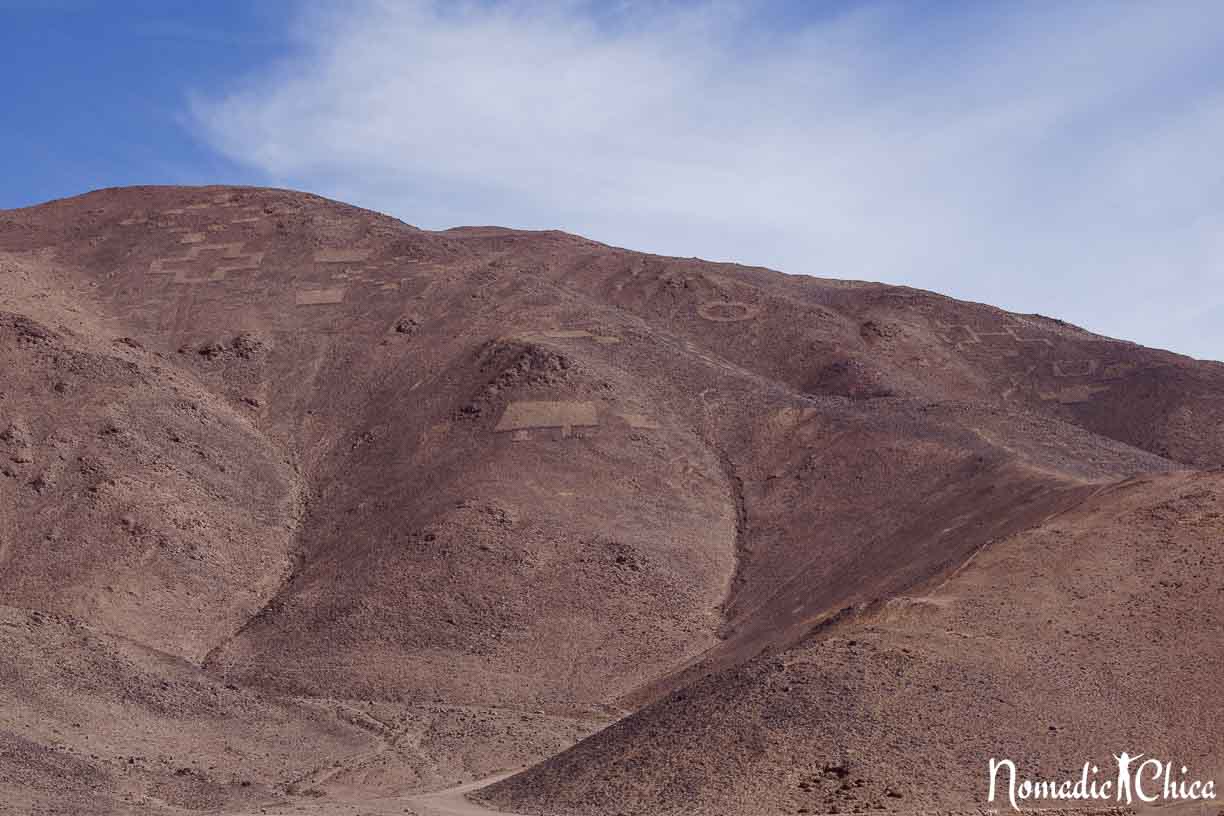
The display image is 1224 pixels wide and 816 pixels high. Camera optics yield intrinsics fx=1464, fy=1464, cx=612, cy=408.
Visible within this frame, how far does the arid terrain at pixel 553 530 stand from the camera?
77.9 feet

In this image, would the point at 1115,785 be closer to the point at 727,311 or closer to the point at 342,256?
the point at 727,311

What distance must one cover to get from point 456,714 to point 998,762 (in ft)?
53.5

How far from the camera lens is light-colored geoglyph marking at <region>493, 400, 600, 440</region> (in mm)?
49062

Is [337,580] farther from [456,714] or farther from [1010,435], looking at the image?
[1010,435]

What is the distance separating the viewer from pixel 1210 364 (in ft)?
214

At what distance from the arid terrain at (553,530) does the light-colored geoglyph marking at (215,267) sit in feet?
1.18

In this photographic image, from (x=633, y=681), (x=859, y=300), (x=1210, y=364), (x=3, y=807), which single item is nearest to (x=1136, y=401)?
(x=1210, y=364)

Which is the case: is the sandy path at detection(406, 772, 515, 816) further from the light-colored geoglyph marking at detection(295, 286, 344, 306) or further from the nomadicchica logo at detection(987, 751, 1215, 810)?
the light-colored geoglyph marking at detection(295, 286, 344, 306)

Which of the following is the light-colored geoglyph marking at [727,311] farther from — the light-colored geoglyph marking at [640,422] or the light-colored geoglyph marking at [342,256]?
the light-colored geoglyph marking at [342,256]

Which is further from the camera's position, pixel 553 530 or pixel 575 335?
pixel 575 335

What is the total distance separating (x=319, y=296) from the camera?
199 ft

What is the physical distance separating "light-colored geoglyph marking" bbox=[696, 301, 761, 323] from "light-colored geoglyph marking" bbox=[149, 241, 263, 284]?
19.6m

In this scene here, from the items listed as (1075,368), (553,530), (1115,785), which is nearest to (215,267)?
(553,530)

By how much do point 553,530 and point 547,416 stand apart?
272 inches
